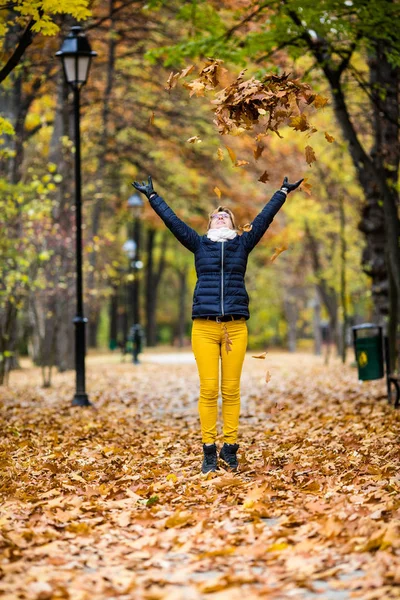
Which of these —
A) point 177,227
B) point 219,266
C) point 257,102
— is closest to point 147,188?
point 177,227

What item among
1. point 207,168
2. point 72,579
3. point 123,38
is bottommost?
point 72,579

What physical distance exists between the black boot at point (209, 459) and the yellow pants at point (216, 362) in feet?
0.17

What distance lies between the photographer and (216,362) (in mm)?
7605

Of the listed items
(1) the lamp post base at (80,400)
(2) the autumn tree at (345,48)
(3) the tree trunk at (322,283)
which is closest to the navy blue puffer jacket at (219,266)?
(2) the autumn tree at (345,48)

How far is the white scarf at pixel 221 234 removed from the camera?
762 cm

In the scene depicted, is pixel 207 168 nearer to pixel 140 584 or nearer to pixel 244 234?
pixel 244 234

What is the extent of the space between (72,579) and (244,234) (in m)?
3.69

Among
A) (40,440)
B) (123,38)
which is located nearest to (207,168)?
(123,38)

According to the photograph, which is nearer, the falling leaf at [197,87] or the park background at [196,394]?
the park background at [196,394]

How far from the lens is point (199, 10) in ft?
48.9

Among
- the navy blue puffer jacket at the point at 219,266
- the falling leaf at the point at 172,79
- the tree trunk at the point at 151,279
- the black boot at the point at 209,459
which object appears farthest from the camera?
the tree trunk at the point at 151,279

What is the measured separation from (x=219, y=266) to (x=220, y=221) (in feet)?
1.33

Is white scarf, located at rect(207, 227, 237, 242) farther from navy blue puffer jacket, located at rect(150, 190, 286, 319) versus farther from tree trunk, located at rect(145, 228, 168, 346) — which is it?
tree trunk, located at rect(145, 228, 168, 346)

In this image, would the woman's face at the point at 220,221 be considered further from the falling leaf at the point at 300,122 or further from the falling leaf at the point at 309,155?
the falling leaf at the point at 300,122
